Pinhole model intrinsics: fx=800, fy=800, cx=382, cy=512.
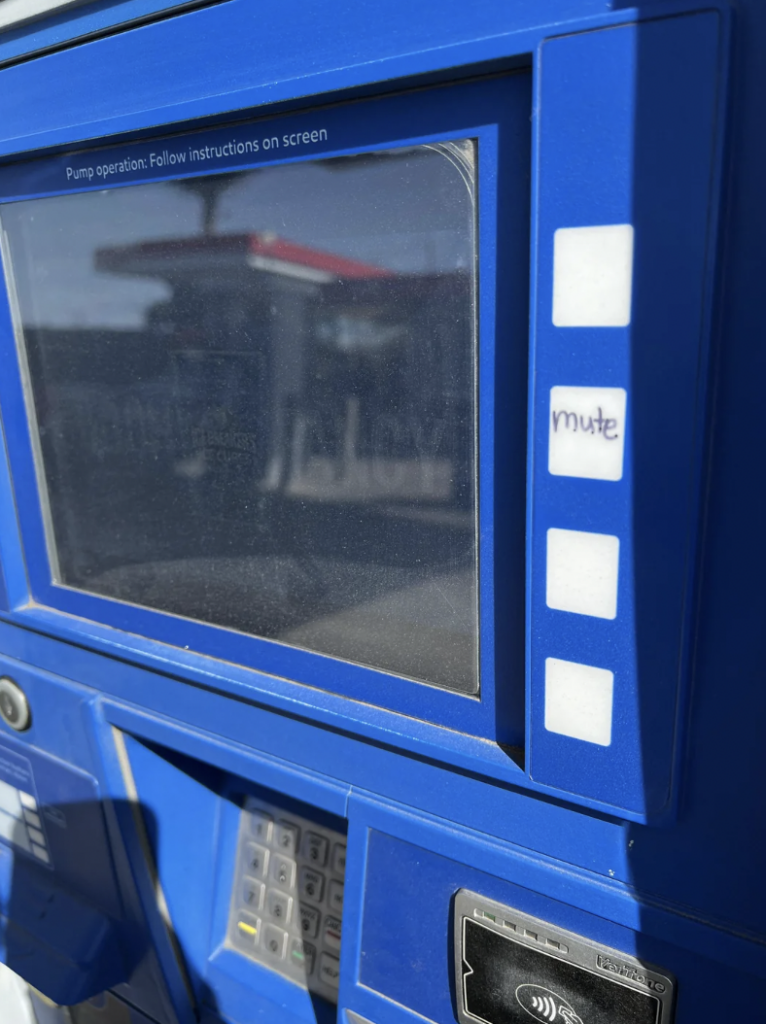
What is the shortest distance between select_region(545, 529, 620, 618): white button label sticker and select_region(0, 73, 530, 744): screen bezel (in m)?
0.07

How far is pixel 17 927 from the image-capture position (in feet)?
4.90

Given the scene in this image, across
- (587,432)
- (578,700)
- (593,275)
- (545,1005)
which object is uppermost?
(593,275)

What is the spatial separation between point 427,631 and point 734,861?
38 cm

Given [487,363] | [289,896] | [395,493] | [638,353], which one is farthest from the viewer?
[289,896]

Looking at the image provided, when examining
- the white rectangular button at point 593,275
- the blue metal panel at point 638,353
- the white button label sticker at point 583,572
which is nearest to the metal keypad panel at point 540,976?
the blue metal panel at point 638,353

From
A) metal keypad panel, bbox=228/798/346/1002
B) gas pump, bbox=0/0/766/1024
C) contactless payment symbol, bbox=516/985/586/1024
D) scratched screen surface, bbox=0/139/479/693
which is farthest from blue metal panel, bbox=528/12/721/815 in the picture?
metal keypad panel, bbox=228/798/346/1002

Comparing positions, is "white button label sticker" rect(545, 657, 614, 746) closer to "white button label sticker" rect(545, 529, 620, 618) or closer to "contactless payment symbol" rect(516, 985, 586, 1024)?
"white button label sticker" rect(545, 529, 620, 618)

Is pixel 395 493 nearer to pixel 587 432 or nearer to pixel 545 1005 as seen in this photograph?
pixel 587 432

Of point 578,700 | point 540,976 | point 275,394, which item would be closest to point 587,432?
point 578,700

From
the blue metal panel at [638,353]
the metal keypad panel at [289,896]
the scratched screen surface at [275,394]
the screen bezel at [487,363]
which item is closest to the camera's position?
the blue metal panel at [638,353]

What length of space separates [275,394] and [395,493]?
0.69 feet

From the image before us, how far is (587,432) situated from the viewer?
0.72m

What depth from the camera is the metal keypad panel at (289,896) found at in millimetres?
1297

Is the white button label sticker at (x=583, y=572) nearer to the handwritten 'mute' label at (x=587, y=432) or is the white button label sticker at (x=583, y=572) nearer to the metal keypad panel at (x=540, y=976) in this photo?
the handwritten 'mute' label at (x=587, y=432)
